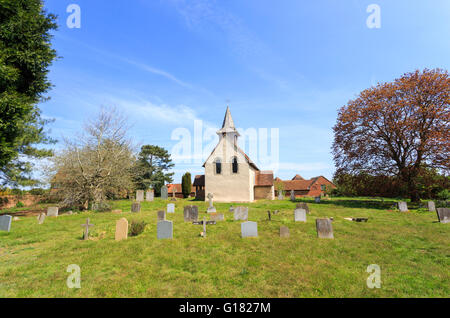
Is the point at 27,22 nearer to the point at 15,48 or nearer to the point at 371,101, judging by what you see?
the point at 15,48

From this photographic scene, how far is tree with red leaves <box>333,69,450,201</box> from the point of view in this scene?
20.6 meters

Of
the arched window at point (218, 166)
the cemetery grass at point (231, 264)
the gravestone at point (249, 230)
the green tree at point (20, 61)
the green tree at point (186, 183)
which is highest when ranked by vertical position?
the green tree at point (20, 61)

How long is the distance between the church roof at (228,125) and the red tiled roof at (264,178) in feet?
28.0

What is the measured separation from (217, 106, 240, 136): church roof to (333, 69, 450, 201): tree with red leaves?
1338 cm

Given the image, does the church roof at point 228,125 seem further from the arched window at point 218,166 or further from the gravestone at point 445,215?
the gravestone at point 445,215

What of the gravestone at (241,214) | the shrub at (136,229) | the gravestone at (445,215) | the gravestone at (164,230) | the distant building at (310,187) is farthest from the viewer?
the distant building at (310,187)

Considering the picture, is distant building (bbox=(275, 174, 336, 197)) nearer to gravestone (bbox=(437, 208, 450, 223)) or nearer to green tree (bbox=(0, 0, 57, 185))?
gravestone (bbox=(437, 208, 450, 223))

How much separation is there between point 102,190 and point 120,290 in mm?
18646

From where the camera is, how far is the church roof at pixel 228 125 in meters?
30.2

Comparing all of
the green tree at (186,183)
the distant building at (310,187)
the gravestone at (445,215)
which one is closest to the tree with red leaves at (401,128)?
the gravestone at (445,215)

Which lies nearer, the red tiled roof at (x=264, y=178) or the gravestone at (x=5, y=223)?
the gravestone at (x=5, y=223)

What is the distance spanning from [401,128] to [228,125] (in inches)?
776
